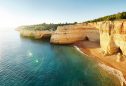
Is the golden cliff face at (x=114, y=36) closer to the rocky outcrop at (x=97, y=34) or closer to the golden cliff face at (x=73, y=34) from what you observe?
the rocky outcrop at (x=97, y=34)

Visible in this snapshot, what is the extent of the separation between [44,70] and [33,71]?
88.8 inches

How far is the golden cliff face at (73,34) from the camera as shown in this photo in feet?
187

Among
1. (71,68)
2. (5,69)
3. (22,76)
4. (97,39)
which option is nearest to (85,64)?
Result: (71,68)

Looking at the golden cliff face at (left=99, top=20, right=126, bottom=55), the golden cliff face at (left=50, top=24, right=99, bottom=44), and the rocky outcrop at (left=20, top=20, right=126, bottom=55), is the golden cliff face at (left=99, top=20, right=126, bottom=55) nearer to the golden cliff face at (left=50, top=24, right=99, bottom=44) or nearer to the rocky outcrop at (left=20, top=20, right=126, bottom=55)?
the rocky outcrop at (left=20, top=20, right=126, bottom=55)

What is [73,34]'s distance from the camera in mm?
57594

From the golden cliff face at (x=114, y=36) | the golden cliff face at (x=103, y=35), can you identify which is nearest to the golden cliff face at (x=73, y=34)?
the golden cliff face at (x=103, y=35)

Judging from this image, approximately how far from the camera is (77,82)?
2211 cm

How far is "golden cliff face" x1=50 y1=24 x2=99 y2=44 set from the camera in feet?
187

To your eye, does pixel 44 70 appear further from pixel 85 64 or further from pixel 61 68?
pixel 85 64

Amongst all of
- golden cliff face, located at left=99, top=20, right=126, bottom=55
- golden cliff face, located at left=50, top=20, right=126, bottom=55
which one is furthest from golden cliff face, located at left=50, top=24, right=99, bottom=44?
golden cliff face, located at left=99, top=20, right=126, bottom=55

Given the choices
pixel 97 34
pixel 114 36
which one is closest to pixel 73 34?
pixel 97 34

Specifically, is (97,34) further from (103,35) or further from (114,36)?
(114,36)

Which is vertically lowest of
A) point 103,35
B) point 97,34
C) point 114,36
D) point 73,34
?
point 97,34

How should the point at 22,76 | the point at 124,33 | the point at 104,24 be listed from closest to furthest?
the point at 22,76 < the point at 124,33 < the point at 104,24
